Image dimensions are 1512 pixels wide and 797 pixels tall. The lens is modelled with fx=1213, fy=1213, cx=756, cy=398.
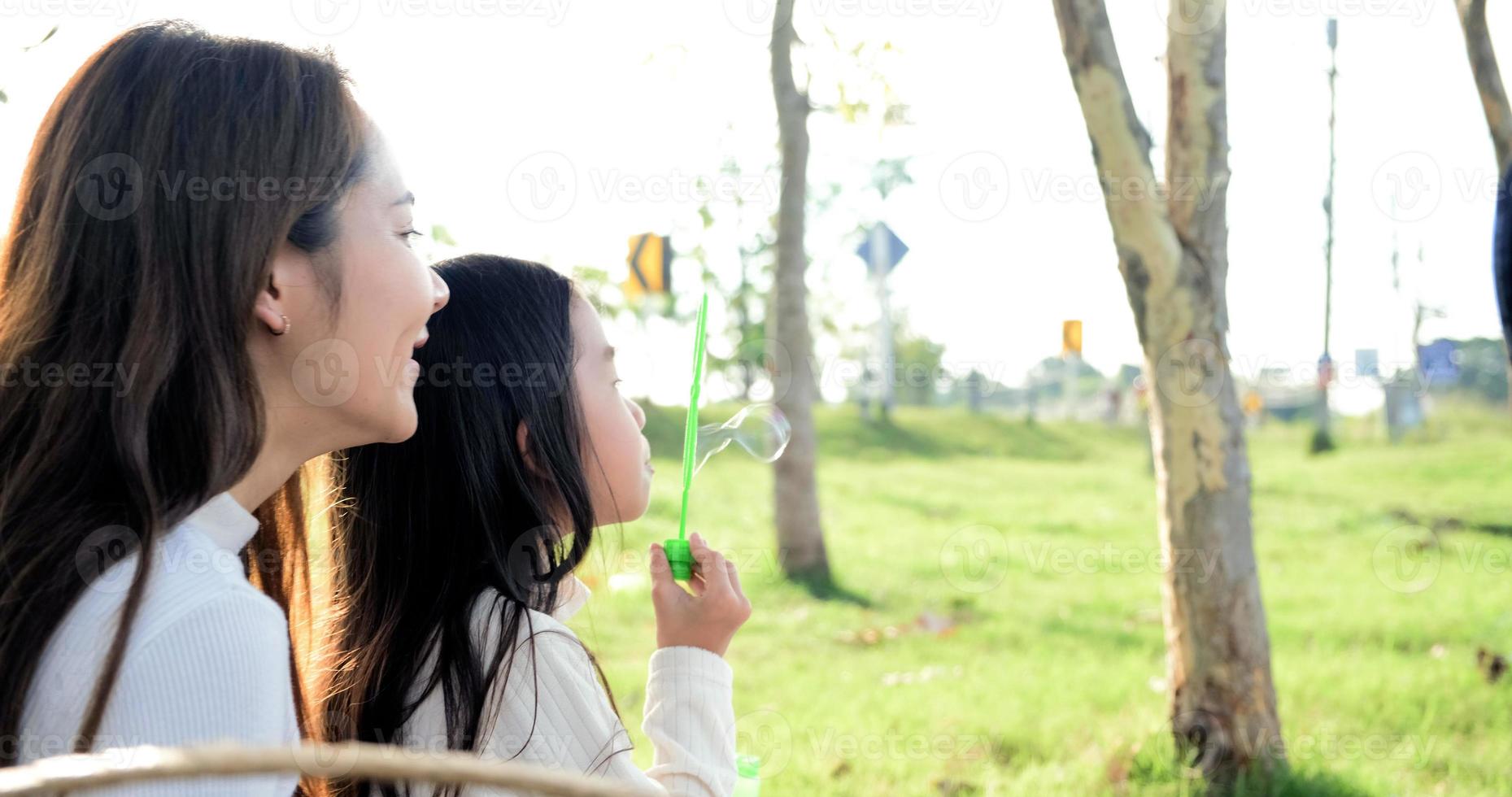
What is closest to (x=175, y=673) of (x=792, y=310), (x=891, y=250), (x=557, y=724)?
(x=557, y=724)

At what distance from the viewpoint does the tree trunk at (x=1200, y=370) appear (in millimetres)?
2945

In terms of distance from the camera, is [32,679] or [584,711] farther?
[584,711]

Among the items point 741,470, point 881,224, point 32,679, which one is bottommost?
point 741,470

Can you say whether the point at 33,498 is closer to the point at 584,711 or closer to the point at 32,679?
the point at 32,679

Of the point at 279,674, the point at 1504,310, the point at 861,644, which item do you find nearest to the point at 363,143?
the point at 279,674

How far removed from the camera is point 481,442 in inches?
65.2

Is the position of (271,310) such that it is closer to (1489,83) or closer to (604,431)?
(604,431)

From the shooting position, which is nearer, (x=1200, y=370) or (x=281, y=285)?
(x=281, y=285)

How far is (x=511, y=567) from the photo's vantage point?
5.28 ft

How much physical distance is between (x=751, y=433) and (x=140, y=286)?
1.33 meters

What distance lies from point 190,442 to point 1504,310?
4.15ft

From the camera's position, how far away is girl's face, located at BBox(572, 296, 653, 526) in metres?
1.75

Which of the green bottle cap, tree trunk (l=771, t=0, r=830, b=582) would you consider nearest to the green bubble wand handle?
the green bottle cap

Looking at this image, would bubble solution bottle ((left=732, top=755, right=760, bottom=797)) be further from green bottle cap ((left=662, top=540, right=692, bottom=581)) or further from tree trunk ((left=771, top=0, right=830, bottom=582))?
tree trunk ((left=771, top=0, right=830, bottom=582))
